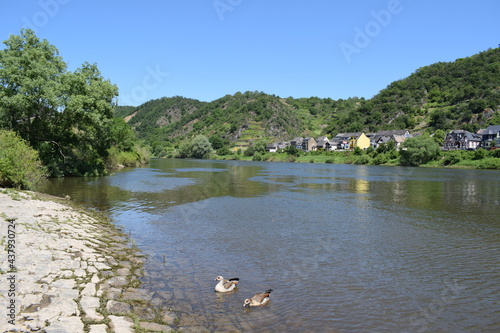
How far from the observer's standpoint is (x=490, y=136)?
397 feet

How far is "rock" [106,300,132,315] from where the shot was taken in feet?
25.7

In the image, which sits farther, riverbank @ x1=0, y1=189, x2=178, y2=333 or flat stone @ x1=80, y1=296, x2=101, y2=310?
flat stone @ x1=80, y1=296, x2=101, y2=310

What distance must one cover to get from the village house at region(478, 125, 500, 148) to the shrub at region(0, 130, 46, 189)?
427 ft

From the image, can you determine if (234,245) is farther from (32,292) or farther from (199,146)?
(199,146)

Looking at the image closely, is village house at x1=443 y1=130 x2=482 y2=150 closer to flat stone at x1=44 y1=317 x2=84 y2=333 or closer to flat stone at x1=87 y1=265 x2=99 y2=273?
flat stone at x1=87 y1=265 x2=99 y2=273

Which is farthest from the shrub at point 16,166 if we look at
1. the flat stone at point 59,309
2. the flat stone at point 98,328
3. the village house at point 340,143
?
the village house at point 340,143

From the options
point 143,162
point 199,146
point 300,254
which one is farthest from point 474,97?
point 300,254

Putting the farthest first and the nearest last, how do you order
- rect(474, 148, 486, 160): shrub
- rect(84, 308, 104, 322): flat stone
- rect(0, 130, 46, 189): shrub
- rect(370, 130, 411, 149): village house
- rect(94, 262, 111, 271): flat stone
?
rect(370, 130, 411, 149): village house
rect(474, 148, 486, 160): shrub
rect(0, 130, 46, 189): shrub
rect(94, 262, 111, 271): flat stone
rect(84, 308, 104, 322): flat stone

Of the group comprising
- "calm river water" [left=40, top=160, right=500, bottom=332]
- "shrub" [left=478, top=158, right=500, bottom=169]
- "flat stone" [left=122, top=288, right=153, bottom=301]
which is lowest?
"calm river water" [left=40, top=160, right=500, bottom=332]

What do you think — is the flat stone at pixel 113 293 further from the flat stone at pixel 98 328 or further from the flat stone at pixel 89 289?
the flat stone at pixel 98 328

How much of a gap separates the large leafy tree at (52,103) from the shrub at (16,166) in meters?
10.6

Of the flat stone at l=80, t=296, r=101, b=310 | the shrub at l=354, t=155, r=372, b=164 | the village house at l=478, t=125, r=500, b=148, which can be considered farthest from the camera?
the village house at l=478, t=125, r=500, b=148

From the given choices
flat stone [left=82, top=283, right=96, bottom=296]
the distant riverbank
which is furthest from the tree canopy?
the distant riverbank

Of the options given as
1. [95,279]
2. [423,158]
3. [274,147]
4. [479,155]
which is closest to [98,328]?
[95,279]
